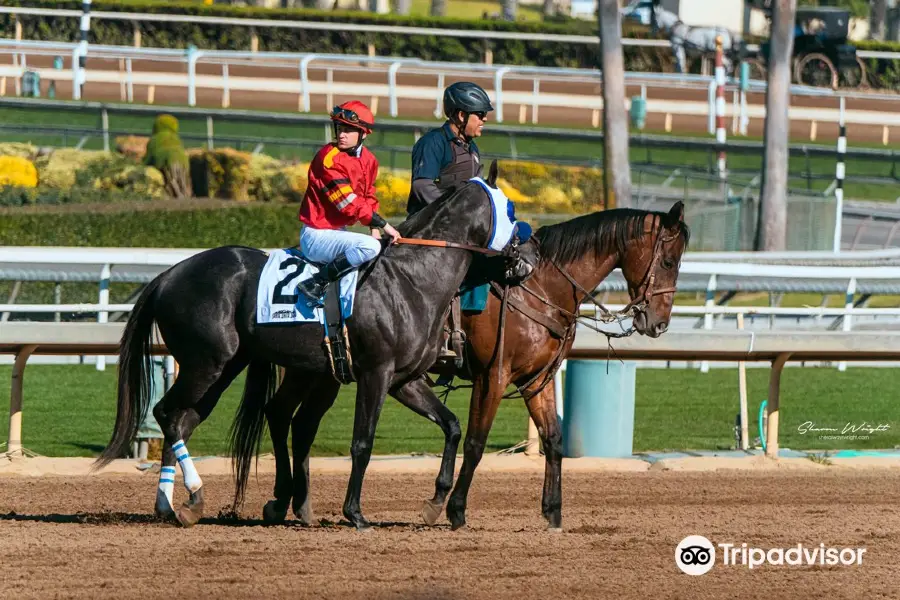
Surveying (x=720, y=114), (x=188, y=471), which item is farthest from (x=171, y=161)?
(x=188, y=471)

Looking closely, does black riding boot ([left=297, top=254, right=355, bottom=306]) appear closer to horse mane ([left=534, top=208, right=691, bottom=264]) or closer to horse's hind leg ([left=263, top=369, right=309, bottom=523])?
horse's hind leg ([left=263, top=369, right=309, bottom=523])

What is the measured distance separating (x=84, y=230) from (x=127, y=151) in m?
4.24

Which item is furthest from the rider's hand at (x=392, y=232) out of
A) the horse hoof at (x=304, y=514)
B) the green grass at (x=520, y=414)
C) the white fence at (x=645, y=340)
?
the green grass at (x=520, y=414)

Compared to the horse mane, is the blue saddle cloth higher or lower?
lower

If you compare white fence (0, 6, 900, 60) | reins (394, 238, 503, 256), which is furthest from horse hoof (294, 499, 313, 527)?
white fence (0, 6, 900, 60)

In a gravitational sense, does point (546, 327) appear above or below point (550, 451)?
above

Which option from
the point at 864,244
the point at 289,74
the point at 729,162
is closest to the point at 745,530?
the point at 864,244

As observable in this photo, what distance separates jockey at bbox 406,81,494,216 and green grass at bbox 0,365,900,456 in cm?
266

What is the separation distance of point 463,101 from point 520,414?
4422 millimetres

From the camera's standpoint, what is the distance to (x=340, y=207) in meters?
6.40

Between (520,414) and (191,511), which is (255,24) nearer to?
(520,414)

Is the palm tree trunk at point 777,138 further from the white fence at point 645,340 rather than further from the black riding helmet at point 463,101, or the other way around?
the black riding helmet at point 463,101

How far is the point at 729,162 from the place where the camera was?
23.7m

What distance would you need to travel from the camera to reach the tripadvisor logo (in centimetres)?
593
